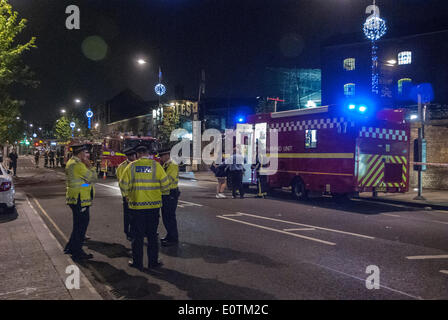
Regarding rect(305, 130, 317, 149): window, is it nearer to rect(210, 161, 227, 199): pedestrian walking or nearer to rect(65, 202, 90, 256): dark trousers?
rect(210, 161, 227, 199): pedestrian walking

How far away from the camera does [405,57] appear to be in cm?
3666

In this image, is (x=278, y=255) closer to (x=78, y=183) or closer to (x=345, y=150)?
(x=78, y=183)

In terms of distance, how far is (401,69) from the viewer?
36.9 meters

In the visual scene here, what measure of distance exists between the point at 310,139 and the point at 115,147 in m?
14.7

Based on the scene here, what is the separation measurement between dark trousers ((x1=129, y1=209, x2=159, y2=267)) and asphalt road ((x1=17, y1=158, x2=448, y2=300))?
0.74ft

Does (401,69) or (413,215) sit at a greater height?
(401,69)

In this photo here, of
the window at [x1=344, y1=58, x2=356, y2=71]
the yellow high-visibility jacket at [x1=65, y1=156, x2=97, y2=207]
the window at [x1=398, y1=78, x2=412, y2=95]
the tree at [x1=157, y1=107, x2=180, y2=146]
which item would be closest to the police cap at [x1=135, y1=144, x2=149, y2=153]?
the yellow high-visibility jacket at [x1=65, y1=156, x2=97, y2=207]

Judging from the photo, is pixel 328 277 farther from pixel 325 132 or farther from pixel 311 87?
pixel 311 87

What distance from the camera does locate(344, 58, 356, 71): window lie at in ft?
132

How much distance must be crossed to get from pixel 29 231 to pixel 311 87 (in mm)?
40013

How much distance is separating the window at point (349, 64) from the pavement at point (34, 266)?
120 ft

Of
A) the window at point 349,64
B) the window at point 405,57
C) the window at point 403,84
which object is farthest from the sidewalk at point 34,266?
the window at point 349,64

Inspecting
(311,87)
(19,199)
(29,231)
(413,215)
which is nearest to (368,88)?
(311,87)

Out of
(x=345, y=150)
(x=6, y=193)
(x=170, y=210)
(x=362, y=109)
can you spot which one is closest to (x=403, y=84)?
(x=362, y=109)
